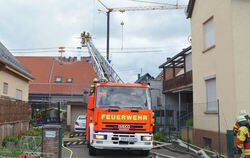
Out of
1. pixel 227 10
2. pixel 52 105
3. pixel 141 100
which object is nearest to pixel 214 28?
pixel 227 10

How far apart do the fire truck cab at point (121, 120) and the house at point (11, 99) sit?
4.33 m

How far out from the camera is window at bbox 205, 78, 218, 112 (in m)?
11.9

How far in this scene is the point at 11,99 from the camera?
14.3 meters

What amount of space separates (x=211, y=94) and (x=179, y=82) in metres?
6.88

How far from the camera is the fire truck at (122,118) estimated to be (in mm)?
9195

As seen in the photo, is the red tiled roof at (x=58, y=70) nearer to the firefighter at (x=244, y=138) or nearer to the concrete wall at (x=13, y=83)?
the concrete wall at (x=13, y=83)

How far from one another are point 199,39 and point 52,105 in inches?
629

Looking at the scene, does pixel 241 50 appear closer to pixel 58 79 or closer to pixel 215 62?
pixel 215 62

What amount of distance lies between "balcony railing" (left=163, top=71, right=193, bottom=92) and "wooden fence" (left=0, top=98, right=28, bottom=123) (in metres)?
9.95

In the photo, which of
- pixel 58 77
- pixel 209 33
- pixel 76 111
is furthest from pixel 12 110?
pixel 58 77

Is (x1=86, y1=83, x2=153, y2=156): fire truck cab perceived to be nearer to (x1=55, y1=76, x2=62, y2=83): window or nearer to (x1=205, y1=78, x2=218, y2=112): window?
(x1=205, y1=78, x2=218, y2=112): window

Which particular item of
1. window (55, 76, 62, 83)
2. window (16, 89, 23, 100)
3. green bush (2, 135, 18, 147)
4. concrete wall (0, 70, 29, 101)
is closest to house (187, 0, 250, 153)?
green bush (2, 135, 18, 147)

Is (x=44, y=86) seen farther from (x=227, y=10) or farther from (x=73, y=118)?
(x=227, y=10)

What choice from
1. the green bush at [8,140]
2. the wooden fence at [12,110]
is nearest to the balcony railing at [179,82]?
the wooden fence at [12,110]
